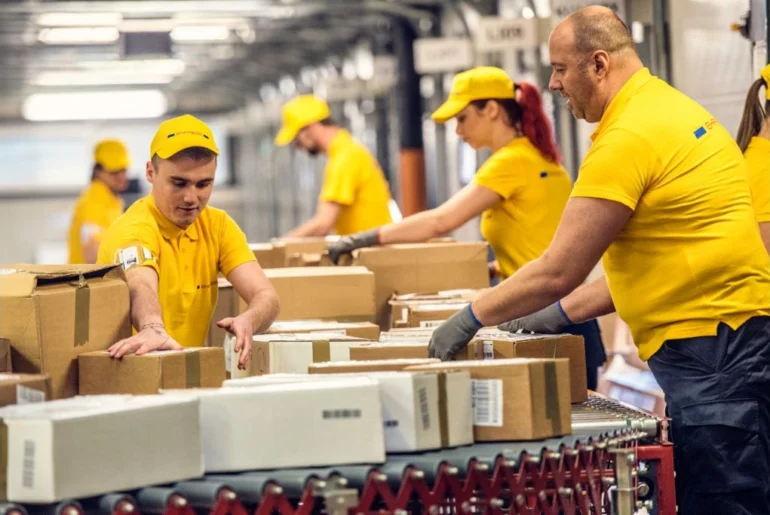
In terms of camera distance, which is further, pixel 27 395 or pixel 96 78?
pixel 96 78

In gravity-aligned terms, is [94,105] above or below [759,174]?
above

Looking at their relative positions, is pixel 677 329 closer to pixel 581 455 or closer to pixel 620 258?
pixel 620 258

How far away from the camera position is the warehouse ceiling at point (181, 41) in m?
14.0

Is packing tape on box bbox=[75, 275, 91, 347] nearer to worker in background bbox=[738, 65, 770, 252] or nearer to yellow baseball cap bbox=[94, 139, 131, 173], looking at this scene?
worker in background bbox=[738, 65, 770, 252]

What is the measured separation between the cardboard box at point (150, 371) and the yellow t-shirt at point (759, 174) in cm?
156

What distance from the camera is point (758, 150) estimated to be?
382 centimetres

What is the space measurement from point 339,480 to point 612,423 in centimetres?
85

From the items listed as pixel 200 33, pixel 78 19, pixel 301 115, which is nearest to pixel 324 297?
pixel 301 115

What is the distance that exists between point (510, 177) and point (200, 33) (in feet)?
40.5

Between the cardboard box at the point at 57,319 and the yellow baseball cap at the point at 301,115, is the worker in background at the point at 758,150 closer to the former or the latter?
the cardboard box at the point at 57,319

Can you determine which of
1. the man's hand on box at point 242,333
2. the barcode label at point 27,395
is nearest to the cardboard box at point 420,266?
the man's hand on box at point 242,333

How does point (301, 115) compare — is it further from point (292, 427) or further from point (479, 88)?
point (292, 427)

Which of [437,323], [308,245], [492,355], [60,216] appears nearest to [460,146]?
[308,245]

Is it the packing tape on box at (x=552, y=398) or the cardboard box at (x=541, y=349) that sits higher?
the cardboard box at (x=541, y=349)
